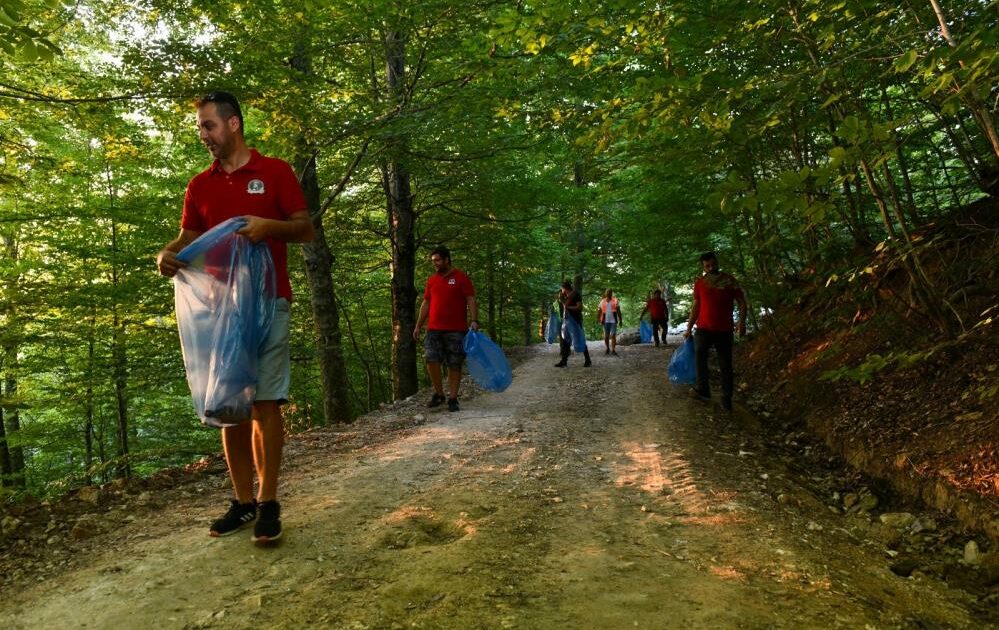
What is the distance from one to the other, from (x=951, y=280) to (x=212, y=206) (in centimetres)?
644

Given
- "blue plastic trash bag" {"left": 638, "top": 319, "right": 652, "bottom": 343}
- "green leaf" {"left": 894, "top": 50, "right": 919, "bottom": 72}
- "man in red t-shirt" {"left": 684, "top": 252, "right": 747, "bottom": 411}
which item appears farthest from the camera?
"blue plastic trash bag" {"left": 638, "top": 319, "right": 652, "bottom": 343}

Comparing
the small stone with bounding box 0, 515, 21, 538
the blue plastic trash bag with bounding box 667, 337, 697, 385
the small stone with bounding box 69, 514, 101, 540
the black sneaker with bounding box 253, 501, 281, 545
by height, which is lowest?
the small stone with bounding box 69, 514, 101, 540

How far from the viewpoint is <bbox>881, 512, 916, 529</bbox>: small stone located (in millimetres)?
3334

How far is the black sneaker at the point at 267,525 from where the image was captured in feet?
8.95

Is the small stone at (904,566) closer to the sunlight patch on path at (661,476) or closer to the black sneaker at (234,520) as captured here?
the sunlight patch on path at (661,476)

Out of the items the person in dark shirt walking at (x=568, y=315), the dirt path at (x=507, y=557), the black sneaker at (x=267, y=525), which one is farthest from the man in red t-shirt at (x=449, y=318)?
the person in dark shirt walking at (x=568, y=315)

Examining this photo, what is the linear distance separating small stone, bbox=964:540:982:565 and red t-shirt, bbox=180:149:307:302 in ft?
12.8

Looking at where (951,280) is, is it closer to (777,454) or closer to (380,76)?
(777,454)

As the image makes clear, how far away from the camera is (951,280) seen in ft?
17.3

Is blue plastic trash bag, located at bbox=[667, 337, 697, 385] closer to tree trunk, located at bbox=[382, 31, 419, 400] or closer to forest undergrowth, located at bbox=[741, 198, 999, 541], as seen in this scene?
forest undergrowth, located at bbox=[741, 198, 999, 541]

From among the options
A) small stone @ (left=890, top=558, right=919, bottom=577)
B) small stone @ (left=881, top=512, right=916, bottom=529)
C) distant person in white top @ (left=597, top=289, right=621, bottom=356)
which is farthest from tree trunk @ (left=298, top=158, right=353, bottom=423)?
distant person in white top @ (left=597, top=289, right=621, bottom=356)

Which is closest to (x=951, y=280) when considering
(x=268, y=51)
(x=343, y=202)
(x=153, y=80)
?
(x=268, y=51)

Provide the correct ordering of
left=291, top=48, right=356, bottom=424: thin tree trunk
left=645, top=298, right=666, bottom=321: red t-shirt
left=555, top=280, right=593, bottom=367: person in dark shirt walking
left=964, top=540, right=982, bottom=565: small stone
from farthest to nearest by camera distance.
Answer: left=645, top=298, right=666, bottom=321: red t-shirt, left=555, top=280, right=593, bottom=367: person in dark shirt walking, left=291, top=48, right=356, bottom=424: thin tree trunk, left=964, top=540, right=982, bottom=565: small stone

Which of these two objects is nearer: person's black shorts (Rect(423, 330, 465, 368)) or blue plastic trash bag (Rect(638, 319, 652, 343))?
person's black shorts (Rect(423, 330, 465, 368))
